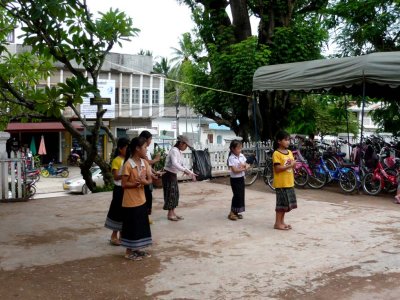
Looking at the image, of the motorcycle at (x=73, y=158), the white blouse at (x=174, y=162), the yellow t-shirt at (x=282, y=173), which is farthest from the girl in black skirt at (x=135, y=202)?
the motorcycle at (x=73, y=158)

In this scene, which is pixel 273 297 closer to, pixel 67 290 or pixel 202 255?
pixel 202 255

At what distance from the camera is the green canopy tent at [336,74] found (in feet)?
29.8

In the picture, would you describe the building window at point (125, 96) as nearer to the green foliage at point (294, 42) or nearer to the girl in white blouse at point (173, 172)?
the green foliage at point (294, 42)

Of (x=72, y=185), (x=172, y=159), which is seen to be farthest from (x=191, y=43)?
(x=172, y=159)

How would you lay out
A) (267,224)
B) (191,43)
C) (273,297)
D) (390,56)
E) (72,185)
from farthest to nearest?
1. (72,185)
2. (191,43)
3. (390,56)
4. (267,224)
5. (273,297)

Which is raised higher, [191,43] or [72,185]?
[191,43]

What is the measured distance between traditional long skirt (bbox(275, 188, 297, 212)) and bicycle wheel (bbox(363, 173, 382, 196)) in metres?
3.85

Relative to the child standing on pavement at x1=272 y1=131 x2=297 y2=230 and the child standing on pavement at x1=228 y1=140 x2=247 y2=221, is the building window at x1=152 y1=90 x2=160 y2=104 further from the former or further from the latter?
the child standing on pavement at x1=272 y1=131 x2=297 y2=230

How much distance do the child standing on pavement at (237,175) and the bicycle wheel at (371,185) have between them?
149 inches

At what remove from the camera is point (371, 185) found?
9.89 metres

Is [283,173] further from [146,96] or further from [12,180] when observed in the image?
[146,96]

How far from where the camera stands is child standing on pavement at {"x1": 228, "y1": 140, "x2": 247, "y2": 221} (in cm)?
721

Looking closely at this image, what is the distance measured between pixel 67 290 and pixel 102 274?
517 millimetres

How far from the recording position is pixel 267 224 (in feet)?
23.1
